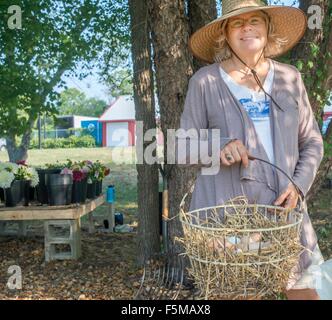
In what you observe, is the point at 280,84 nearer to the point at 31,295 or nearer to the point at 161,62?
the point at 161,62

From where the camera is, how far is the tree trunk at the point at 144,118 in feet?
13.7

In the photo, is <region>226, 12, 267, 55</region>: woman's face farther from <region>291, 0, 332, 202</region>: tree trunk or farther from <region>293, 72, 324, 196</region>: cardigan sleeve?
<region>291, 0, 332, 202</region>: tree trunk

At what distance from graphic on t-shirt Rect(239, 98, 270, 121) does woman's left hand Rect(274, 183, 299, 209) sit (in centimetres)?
23

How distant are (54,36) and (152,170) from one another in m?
2.57

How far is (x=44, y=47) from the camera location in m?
5.78

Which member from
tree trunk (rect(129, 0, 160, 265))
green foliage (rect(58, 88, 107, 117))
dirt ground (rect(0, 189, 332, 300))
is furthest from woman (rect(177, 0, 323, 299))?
green foliage (rect(58, 88, 107, 117))

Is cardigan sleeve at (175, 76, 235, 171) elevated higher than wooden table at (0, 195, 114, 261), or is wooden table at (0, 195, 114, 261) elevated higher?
cardigan sleeve at (175, 76, 235, 171)

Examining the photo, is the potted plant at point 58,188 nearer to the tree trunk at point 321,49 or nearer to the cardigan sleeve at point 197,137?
the tree trunk at point 321,49

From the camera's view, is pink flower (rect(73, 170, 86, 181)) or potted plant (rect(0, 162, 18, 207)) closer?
potted plant (rect(0, 162, 18, 207))

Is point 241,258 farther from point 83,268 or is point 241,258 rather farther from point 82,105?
point 82,105

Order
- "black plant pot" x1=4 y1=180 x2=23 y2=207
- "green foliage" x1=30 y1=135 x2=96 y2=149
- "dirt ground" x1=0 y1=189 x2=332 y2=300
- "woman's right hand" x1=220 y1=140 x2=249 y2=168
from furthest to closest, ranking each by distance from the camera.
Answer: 1. "green foliage" x1=30 y1=135 x2=96 y2=149
2. "black plant pot" x1=4 y1=180 x2=23 y2=207
3. "dirt ground" x1=0 y1=189 x2=332 y2=300
4. "woman's right hand" x1=220 y1=140 x2=249 y2=168

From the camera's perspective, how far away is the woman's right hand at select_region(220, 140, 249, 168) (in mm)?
1352

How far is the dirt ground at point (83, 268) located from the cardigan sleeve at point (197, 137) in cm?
252

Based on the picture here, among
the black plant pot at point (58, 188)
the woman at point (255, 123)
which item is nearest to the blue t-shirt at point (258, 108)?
the woman at point (255, 123)
